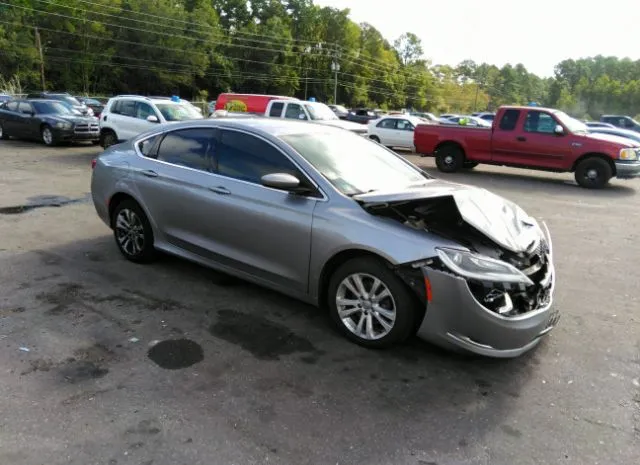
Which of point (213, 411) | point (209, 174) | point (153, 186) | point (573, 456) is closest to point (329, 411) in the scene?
point (213, 411)

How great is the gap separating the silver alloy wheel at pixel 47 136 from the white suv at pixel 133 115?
9.23ft

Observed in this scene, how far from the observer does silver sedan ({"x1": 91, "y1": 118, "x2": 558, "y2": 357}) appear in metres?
3.43

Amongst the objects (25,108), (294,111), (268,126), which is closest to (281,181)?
(268,126)

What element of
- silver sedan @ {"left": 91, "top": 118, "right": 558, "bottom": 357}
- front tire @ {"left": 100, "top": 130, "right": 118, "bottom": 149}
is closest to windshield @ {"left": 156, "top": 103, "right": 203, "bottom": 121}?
front tire @ {"left": 100, "top": 130, "right": 118, "bottom": 149}

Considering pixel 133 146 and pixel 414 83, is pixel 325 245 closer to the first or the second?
pixel 133 146

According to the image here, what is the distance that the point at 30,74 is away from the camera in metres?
58.1

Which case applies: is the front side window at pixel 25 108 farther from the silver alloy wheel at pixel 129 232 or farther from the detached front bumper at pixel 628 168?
the detached front bumper at pixel 628 168

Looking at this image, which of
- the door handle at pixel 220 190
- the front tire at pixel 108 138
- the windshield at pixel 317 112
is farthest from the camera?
the windshield at pixel 317 112

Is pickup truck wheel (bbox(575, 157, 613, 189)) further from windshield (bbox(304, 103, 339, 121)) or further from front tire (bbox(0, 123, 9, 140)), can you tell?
front tire (bbox(0, 123, 9, 140))

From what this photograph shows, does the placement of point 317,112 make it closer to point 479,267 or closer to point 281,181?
point 281,181

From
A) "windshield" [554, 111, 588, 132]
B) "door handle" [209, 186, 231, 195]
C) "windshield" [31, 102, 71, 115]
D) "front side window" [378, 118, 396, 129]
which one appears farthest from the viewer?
"front side window" [378, 118, 396, 129]

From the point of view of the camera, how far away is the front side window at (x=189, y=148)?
191 inches

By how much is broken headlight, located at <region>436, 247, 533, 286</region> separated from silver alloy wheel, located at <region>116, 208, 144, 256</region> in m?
3.30

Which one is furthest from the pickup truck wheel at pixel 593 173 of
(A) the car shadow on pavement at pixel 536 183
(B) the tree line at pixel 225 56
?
(B) the tree line at pixel 225 56
